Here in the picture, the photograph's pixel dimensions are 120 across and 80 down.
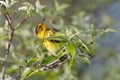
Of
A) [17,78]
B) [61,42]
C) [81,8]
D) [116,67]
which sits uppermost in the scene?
[81,8]

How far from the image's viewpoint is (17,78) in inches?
51.4

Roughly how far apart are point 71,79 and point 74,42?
20.5 inches

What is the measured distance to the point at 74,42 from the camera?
3.76 ft

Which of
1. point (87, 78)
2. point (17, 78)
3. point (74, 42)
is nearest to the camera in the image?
point (74, 42)

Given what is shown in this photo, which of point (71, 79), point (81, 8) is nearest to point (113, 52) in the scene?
point (81, 8)

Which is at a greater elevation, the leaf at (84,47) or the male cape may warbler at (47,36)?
the leaf at (84,47)

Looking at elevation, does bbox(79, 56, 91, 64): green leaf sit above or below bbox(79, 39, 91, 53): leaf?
below

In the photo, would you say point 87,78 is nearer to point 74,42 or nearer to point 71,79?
point 71,79

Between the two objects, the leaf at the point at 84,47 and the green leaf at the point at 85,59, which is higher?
the leaf at the point at 84,47

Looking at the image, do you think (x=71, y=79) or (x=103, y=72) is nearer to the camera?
(x=71, y=79)

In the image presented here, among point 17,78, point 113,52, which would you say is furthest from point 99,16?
point 17,78

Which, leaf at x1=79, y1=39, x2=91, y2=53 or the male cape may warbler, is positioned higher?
leaf at x1=79, y1=39, x2=91, y2=53

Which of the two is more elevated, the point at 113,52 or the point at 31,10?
the point at 113,52

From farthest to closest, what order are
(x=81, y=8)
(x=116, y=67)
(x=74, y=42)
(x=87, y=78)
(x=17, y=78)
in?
1. (x=81, y=8)
2. (x=87, y=78)
3. (x=116, y=67)
4. (x=17, y=78)
5. (x=74, y=42)
